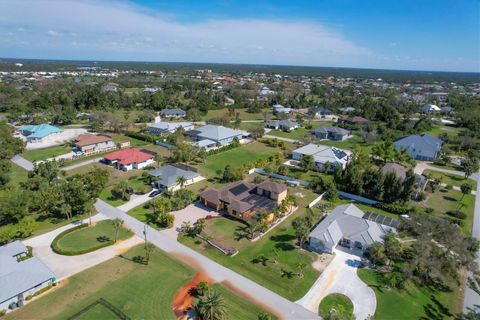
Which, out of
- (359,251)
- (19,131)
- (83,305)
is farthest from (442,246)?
(19,131)

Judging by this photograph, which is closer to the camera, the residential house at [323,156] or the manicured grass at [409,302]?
the manicured grass at [409,302]

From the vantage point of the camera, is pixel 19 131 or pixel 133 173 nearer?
pixel 133 173

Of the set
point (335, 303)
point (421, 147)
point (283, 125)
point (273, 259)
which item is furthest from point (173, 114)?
point (335, 303)

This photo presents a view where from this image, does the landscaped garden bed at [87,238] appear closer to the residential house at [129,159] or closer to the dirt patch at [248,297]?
the dirt patch at [248,297]

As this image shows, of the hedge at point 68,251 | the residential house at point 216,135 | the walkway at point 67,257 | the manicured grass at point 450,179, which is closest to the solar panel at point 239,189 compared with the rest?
the walkway at point 67,257

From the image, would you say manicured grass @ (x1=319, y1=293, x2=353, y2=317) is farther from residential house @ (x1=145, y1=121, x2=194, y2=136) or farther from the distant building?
the distant building

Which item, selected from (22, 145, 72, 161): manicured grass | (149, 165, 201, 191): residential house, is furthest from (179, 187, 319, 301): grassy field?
(22, 145, 72, 161): manicured grass

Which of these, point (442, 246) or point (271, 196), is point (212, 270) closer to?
point (271, 196)
